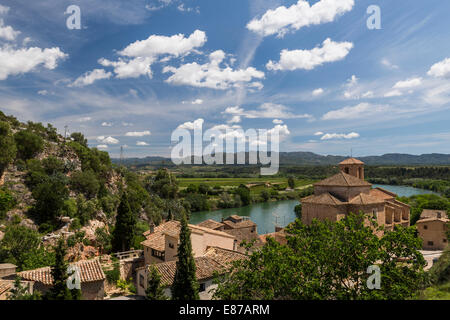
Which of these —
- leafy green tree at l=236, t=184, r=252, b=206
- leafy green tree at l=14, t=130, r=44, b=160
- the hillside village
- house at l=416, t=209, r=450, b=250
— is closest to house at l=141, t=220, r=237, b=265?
the hillside village

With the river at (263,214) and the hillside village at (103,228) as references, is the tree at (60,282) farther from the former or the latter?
the river at (263,214)

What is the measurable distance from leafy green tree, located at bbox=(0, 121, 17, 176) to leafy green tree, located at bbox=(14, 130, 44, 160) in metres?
3.14

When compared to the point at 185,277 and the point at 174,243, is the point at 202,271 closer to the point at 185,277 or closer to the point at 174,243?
the point at 185,277

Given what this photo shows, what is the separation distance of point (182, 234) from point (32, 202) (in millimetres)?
17946

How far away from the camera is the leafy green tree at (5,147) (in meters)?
24.9

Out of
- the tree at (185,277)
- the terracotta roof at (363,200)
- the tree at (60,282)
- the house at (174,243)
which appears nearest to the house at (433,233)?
the terracotta roof at (363,200)

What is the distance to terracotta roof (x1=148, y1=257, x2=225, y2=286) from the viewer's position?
1342cm

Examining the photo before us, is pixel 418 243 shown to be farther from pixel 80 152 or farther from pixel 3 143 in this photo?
pixel 80 152

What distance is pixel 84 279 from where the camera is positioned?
41.3ft

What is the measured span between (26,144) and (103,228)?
46.8 ft

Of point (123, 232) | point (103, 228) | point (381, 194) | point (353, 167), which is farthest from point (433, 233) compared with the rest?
point (103, 228)

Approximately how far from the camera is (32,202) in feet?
76.9
